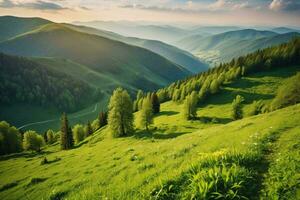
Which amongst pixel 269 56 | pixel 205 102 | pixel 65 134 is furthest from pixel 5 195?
pixel 269 56

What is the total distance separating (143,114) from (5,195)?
4450 cm

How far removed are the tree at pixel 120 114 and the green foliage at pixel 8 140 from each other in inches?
2265

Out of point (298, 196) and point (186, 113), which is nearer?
point (298, 196)

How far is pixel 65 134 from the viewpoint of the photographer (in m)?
89.4

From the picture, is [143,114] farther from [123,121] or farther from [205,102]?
[205,102]

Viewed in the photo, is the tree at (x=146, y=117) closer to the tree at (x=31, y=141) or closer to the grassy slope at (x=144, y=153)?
the grassy slope at (x=144, y=153)

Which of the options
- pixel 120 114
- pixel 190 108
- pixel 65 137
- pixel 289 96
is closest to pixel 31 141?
pixel 65 137

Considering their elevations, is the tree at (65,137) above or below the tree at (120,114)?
below

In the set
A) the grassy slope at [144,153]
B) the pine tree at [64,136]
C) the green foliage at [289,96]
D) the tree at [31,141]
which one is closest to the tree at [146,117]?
the grassy slope at [144,153]

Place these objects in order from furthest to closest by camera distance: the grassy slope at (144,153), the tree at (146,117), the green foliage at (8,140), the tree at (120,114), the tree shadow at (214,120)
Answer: the green foliage at (8,140)
the tree shadow at (214,120)
the tree at (146,117)
the tree at (120,114)
the grassy slope at (144,153)

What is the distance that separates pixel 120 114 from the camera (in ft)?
237

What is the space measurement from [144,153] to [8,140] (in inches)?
3791

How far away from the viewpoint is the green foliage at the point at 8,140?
99819 millimetres

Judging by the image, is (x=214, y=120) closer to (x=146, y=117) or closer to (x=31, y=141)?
(x=146, y=117)
